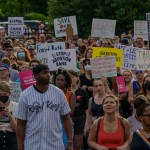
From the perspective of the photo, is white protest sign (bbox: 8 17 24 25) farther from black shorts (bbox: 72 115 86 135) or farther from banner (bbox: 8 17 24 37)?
black shorts (bbox: 72 115 86 135)

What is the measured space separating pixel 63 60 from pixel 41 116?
244 inches

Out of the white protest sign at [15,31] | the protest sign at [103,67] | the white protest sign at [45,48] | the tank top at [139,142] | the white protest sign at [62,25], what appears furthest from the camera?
the white protest sign at [15,31]

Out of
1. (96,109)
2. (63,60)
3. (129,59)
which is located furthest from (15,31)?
(96,109)

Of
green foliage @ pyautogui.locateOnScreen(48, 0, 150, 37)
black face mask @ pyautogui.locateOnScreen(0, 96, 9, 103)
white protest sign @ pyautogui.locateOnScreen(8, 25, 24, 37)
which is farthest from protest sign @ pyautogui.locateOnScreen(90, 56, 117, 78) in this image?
green foliage @ pyautogui.locateOnScreen(48, 0, 150, 37)

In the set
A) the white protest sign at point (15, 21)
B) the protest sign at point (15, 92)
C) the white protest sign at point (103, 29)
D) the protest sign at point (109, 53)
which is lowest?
the protest sign at point (15, 92)

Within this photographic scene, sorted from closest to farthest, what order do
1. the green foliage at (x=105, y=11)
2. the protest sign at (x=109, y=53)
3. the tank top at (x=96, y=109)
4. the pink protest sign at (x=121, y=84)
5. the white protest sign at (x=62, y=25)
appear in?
1. the tank top at (x=96, y=109)
2. the pink protest sign at (x=121, y=84)
3. the protest sign at (x=109, y=53)
4. the white protest sign at (x=62, y=25)
5. the green foliage at (x=105, y=11)

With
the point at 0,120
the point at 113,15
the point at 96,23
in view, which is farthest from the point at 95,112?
the point at 113,15

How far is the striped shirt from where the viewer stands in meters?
8.67

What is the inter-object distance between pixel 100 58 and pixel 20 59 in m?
3.35

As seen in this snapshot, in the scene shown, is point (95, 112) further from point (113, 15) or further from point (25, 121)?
point (113, 15)

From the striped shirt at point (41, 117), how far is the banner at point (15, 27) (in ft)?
52.0

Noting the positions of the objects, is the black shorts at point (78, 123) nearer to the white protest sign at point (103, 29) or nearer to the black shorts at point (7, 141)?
the black shorts at point (7, 141)

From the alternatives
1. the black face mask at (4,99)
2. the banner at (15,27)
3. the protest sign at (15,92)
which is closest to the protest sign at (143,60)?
the protest sign at (15,92)

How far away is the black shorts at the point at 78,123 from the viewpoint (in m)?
12.1
